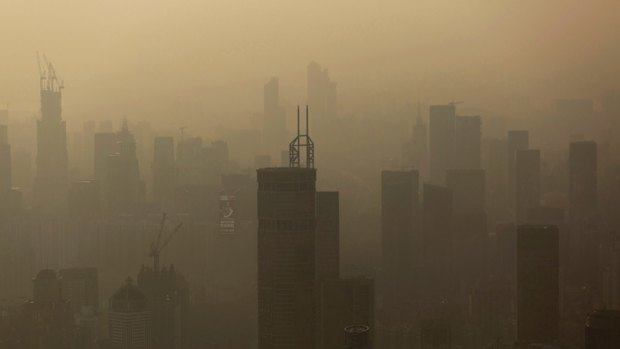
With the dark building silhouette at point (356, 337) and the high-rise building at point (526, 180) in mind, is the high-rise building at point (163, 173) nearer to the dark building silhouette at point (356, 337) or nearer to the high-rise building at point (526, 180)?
the dark building silhouette at point (356, 337)

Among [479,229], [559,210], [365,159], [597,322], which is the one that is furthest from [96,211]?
[597,322]

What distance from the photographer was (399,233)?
9.66 metres

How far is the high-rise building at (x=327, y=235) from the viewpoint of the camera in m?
8.20

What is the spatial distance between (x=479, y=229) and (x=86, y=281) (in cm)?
406

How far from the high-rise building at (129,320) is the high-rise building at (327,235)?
1.95 metres

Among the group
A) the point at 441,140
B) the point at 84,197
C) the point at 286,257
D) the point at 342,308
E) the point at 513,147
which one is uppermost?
the point at 441,140

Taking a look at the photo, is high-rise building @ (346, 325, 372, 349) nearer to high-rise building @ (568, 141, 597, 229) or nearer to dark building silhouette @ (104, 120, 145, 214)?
high-rise building @ (568, 141, 597, 229)

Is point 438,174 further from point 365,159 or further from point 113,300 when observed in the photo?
point 113,300

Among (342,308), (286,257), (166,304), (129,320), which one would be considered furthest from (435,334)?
(129,320)

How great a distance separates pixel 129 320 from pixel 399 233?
281 cm

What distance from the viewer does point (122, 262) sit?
33.2 ft

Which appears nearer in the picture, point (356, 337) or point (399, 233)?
point (356, 337)

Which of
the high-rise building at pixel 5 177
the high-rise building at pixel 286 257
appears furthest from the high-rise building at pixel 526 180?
the high-rise building at pixel 5 177

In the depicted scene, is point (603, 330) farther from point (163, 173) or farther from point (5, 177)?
point (5, 177)
